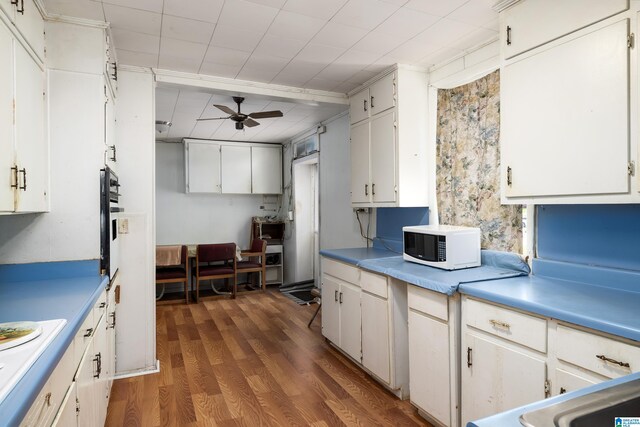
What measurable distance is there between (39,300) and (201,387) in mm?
1488

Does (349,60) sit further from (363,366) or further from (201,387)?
(201,387)

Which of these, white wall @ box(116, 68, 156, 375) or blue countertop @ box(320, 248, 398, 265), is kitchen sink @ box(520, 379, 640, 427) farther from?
white wall @ box(116, 68, 156, 375)

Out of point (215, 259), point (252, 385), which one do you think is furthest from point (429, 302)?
point (215, 259)

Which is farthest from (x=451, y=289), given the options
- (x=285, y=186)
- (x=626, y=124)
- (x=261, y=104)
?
(x=285, y=186)

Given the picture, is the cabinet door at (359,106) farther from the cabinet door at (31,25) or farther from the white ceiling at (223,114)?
the cabinet door at (31,25)

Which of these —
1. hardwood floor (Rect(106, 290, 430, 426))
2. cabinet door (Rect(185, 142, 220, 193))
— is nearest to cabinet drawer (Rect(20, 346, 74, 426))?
hardwood floor (Rect(106, 290, 430, 426))

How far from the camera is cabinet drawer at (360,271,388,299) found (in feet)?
8.85

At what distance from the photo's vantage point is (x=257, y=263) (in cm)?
614

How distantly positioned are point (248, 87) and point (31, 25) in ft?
5.73

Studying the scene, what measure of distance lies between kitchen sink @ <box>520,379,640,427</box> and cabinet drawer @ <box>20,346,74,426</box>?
3.76 feet

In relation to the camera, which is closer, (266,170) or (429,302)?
(429,302)

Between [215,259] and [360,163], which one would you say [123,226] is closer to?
[360,163]

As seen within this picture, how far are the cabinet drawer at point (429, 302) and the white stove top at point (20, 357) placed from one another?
1.84 m

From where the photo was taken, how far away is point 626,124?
162 cm
